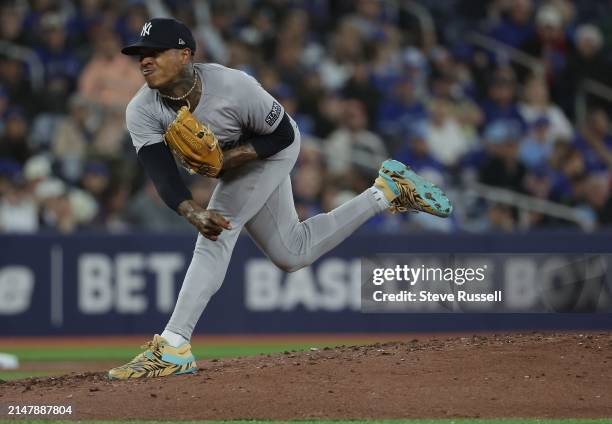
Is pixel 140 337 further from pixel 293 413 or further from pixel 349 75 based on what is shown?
pixel 293 413

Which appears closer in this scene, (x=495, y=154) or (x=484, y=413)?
(x=484, y=413)

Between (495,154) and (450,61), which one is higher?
(450,61)

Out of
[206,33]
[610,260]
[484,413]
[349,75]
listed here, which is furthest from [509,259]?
[484,413]

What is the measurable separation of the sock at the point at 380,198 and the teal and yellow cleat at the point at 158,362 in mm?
1416

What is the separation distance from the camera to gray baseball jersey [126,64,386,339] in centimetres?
604

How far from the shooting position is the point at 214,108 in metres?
6.02

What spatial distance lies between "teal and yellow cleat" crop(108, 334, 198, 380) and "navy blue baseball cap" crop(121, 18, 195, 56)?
148 cm

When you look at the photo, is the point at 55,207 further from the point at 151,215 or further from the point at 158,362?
the point at 158,362

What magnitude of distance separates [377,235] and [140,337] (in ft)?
8.26

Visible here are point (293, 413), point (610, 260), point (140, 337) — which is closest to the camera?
point (293, 413)

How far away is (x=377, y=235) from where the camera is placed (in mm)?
11656

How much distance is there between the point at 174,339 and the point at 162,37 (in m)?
1.54

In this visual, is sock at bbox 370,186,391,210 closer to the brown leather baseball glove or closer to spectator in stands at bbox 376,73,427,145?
the brown leather baseball glove

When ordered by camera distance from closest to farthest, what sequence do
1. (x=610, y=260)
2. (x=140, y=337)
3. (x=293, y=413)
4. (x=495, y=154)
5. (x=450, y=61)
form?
(x=293, y=413) → (x=610, y=260) → (x=140, y=337) → (x=495, y=154) → (x=450, y=61)
